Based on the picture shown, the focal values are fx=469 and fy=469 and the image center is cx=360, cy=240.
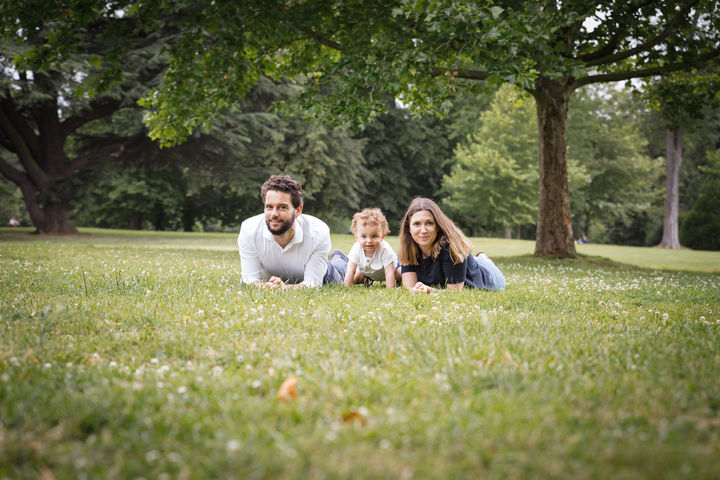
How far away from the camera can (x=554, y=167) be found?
1452 centimetres

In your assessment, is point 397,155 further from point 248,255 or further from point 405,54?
point 248,255

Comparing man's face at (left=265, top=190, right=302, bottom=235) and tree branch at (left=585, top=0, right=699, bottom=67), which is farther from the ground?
tree branch at (left=585, top=0, right=699, bottom=67)

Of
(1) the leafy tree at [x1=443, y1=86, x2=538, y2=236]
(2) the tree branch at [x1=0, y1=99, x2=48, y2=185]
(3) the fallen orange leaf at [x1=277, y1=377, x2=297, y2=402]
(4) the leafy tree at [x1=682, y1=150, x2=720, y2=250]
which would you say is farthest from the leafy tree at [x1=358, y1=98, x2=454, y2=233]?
(3) the fallen orange leaf at [x1=277, y1=377, x2=297, y2=402]

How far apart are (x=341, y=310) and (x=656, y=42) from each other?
42.1 ft

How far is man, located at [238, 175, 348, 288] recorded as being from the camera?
620 cm

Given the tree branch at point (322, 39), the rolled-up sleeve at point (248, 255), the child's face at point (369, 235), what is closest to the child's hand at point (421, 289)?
the child's face at point (369, 235)

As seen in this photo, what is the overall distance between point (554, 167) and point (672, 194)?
96.7 ft

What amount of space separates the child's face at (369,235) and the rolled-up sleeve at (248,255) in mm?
1576

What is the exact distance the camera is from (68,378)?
2.72 m

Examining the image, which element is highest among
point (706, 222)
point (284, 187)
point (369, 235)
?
point (706, 222)

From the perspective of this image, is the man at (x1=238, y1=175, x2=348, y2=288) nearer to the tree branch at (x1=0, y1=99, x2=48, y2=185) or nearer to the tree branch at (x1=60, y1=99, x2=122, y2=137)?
the tree branch at (x1=60, y1=99, x2=122, y2=137)

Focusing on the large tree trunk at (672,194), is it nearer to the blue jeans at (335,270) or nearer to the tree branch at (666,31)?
the tree branch at (666,31)

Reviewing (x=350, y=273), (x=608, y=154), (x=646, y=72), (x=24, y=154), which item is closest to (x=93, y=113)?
(x=24, y=154)

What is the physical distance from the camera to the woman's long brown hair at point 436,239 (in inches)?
259
